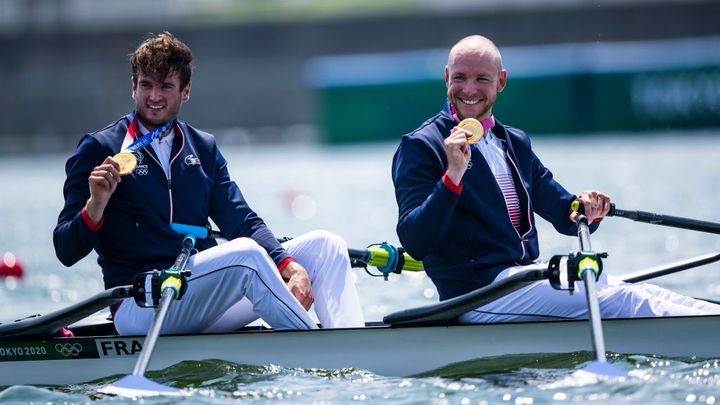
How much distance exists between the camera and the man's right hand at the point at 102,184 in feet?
18.5

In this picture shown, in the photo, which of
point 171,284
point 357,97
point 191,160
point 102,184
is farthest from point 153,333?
point 357,97

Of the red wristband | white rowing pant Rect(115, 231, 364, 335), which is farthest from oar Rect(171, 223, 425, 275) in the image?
the red wristband

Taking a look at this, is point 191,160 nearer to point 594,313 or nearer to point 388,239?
point 594,313

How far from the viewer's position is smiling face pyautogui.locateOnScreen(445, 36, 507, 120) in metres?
5.89

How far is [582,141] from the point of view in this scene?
28.9 meters

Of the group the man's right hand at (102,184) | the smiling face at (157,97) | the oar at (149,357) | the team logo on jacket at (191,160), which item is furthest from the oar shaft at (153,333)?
the smiling face at (157,97)

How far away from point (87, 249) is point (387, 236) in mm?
8937

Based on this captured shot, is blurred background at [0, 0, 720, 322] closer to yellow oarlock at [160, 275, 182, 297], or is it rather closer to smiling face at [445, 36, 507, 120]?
smiling face at [445, 36, 507, 120]

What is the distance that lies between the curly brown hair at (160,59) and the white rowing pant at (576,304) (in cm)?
195

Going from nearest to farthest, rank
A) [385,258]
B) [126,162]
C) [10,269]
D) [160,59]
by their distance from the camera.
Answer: [126,162] < [160,59] < [385,258] < [10,269]

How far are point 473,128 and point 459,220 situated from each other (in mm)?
503

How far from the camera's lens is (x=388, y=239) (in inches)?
567

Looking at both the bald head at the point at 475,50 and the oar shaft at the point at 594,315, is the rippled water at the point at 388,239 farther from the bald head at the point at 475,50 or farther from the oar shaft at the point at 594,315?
the bald head at the point at 475,50

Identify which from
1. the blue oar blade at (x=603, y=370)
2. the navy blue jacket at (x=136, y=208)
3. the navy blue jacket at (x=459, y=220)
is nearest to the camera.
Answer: the blue oar blade at (x=603, y=370)
